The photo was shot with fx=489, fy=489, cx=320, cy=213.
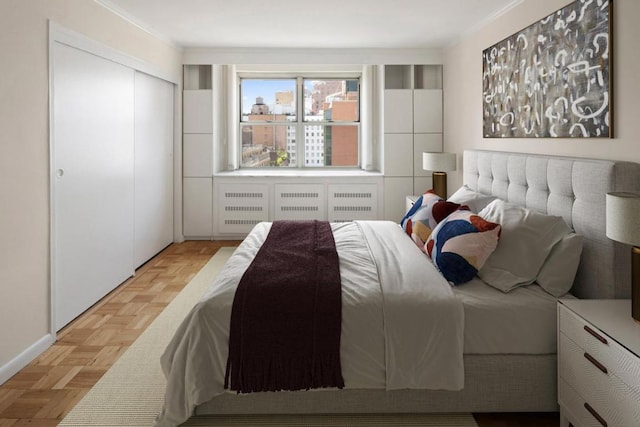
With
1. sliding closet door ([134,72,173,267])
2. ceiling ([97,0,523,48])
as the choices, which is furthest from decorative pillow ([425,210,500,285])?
sliding closet door ([134,72,173,267])

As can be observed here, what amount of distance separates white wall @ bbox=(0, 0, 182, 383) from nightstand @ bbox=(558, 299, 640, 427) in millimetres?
2791

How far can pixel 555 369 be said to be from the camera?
2.22 m

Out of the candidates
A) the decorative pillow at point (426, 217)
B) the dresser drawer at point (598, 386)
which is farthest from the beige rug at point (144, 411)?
the decorative pillow at point (426, 217)

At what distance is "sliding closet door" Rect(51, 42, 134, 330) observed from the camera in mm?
3248

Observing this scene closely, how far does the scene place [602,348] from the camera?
181cm

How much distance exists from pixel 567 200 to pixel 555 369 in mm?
977

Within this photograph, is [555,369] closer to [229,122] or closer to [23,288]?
[23,288]

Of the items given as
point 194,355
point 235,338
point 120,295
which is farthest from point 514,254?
point 120,295

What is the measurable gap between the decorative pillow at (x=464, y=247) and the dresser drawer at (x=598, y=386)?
0.54 m

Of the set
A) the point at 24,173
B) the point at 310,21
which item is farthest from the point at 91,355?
the point at 310,21

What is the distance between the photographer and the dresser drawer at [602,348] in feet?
5.39

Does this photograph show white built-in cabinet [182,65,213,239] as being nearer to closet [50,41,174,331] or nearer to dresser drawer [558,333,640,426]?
closet [50,41,174,331]

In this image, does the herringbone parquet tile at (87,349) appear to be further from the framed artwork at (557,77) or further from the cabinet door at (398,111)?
the framed artwork at (557,77)

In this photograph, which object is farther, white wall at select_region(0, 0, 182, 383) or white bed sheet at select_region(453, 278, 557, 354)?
white wall at select_region(0, 0, 182, 383)
